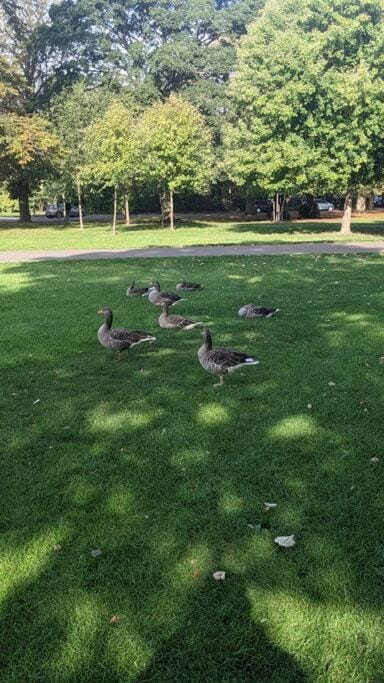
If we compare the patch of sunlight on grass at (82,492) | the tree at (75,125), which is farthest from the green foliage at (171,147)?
the patch of sunlight on grass at (82,492)

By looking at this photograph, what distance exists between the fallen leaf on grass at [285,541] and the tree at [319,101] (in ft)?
84.9

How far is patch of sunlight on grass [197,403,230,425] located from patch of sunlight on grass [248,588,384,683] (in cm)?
247

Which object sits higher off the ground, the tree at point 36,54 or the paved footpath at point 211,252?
the tree at point 36,54

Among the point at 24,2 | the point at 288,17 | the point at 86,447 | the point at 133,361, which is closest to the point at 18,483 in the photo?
the point at 86,447

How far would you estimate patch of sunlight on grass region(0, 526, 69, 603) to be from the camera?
3.50 metres

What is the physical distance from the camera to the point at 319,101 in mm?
27625

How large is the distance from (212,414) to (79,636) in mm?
3068

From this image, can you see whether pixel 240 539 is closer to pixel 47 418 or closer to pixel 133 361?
pixel 47 418

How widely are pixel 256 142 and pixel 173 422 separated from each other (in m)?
27.1

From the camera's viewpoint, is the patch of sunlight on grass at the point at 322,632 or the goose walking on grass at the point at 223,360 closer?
the patch of sunlight on grass at the point at 322,632

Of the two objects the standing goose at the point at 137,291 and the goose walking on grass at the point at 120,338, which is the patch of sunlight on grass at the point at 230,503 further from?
the standing goose at the point at 137,291

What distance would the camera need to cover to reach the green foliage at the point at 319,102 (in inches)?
1059

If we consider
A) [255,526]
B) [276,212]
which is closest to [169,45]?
[276,212]

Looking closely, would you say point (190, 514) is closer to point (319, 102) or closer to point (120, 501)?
point (120, 501)
